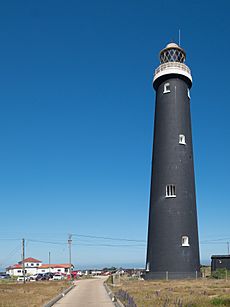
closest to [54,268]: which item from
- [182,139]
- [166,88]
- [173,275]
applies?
[173,275]

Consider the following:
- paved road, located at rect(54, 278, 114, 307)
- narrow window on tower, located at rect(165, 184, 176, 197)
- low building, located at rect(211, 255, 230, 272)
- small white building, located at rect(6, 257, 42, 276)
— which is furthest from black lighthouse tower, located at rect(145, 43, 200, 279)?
small white building, located at rect(6, 257, 42, 276)

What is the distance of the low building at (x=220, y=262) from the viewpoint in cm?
4462

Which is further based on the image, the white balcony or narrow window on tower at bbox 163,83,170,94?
the white balcony

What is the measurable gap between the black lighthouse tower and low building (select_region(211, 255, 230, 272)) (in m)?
10.2

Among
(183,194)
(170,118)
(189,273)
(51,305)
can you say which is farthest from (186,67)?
(51,305)

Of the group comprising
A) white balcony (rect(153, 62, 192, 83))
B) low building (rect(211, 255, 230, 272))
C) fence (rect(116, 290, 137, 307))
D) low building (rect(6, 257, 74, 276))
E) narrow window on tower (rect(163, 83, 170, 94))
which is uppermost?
white balcony (rect(153, 62, 192, 83))

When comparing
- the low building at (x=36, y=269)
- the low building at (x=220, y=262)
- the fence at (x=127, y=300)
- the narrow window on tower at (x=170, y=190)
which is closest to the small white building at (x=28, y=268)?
the low building at (x=36, y=269)

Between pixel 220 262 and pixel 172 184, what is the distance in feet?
50.0

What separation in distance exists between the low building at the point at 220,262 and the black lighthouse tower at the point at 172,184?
1015 cm

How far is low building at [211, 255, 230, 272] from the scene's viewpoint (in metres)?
44.6

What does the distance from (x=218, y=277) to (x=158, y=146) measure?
47.8ft

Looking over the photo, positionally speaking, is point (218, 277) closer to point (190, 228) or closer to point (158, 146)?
point (190, 228)

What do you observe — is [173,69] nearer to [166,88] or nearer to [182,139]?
[166,88]

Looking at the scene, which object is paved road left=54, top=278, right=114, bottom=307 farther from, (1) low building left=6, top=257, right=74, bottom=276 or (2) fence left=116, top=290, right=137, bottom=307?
(1) low building left=6, top=257, right=74, bottom=276
